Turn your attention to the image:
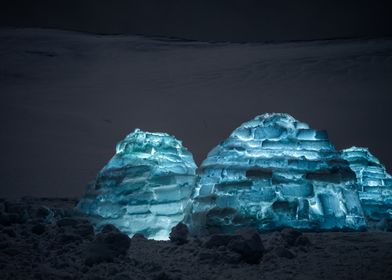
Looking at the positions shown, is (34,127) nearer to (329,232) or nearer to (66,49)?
(66,49)

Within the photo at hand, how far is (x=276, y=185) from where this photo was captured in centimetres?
556

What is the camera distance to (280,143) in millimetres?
Answer: 5926

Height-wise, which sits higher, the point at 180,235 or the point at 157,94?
the point at 157,94

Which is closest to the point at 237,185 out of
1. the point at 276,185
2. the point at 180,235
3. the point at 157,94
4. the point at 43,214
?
the point at 276,185

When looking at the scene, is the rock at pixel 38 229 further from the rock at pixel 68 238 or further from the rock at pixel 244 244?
the rock at pixel 244 244

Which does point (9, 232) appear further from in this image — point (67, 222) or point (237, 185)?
point (237, 185)

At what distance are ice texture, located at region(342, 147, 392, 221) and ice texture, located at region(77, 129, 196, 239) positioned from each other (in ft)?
8.93

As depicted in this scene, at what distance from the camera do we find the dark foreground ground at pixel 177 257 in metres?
3.97

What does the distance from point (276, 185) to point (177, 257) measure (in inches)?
58.1

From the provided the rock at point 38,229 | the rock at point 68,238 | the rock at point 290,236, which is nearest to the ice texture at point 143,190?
the rock at point 38,229

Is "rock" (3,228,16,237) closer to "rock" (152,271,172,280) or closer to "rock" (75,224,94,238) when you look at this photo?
"rock" (75,224,94,238)

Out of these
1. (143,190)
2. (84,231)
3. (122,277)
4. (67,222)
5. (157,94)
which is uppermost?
(157,94)

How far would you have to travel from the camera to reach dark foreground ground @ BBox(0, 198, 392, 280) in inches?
156

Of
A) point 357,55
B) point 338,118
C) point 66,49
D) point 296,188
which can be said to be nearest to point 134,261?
point 296,188
